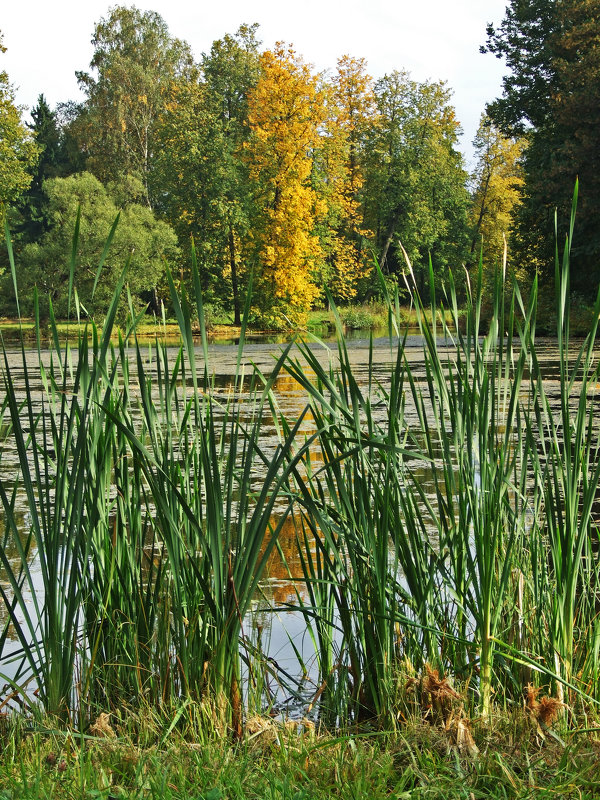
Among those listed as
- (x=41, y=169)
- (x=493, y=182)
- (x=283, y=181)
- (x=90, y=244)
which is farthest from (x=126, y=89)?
(x=493, y=182)

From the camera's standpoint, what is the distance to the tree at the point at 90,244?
32906 mm

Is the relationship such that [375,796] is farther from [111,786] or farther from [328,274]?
[328,274]

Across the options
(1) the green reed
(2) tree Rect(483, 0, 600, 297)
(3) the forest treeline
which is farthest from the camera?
(3) the forest treeline

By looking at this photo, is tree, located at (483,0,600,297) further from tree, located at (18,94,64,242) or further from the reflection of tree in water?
tree, located at (18,94,64,242)

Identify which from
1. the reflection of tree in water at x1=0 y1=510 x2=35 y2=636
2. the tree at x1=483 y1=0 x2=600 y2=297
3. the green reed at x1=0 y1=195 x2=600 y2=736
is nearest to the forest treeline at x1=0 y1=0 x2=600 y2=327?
the tree at x1=483 y1=0 x2=600 y2=297

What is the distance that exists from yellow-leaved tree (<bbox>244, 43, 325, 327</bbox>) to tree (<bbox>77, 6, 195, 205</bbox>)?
8354 millimetres

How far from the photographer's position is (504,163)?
53000 mm

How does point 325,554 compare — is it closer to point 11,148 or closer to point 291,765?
Result: point 291,765

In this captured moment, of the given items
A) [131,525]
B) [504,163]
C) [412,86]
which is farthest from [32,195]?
[131,525]

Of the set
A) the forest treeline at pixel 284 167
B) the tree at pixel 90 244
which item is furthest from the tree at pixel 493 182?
the tree at pixel 90 244

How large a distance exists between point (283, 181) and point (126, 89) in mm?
12245

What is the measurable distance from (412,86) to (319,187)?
10570 mm

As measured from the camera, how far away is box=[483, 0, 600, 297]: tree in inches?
1014

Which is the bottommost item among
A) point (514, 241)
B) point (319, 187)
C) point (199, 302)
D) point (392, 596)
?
point (392, 596)
